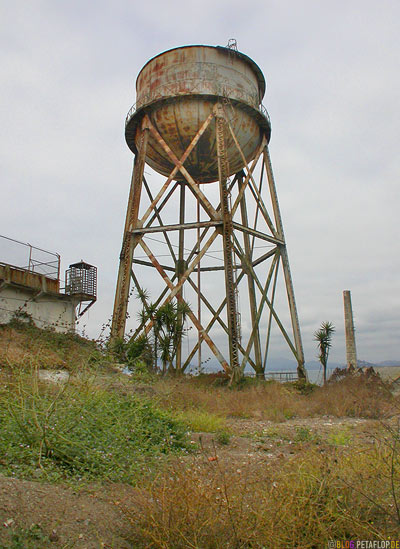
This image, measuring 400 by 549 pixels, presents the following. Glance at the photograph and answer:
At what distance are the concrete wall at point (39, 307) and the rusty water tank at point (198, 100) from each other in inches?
300

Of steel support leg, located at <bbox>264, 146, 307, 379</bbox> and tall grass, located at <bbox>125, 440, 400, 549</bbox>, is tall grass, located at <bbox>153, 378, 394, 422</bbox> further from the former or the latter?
tall grass, located at <bbox>125, 440, 400, 549</bbox>

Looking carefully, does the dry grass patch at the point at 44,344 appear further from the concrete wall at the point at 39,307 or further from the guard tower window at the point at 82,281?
the guard tower window at the point at 82,281

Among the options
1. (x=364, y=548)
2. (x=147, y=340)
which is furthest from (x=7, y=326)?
(x=364, y=548)

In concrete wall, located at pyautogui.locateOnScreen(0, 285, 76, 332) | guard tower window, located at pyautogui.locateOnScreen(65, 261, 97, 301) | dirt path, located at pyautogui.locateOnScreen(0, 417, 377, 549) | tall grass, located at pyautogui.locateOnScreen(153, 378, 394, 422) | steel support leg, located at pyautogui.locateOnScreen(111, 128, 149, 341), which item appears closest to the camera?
dirt path, located at pyautogui.locateOnScreen(0, 417, 377, 549)

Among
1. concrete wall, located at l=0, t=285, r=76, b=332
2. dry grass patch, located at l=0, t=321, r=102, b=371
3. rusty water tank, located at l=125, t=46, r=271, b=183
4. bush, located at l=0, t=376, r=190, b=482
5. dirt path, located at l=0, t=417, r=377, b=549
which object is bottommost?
dirt path, located at l=0, t=417, r=377, b=549

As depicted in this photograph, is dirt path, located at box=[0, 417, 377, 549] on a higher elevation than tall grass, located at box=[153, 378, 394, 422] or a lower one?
lower

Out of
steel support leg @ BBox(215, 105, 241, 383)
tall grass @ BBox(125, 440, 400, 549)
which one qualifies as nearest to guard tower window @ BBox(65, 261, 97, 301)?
steel support leg @ BBox(215, 105, 241, 383)

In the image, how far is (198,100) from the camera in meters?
18.0

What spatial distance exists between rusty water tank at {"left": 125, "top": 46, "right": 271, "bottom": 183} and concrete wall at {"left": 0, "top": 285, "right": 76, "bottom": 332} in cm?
762

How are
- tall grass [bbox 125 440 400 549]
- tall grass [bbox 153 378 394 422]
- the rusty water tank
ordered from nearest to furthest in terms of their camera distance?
tall grass [bbox 125 440 400 549]
tall grass [bbox 153 378 394 422]
the rusty water tank

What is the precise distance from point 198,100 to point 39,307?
35.5ft

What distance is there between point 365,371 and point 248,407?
25.4ft

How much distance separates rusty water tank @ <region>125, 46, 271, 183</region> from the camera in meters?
18.0

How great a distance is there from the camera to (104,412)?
6.09m
